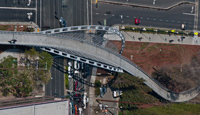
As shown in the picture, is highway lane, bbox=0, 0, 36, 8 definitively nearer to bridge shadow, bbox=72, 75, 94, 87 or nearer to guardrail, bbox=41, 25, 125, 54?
guardrail, bbox=41, 25, 125, 54

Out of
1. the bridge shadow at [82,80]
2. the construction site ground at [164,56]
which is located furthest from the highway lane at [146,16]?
the bridge shadow at [82,80]

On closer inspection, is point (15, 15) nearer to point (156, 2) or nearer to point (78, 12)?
point (78, 12)

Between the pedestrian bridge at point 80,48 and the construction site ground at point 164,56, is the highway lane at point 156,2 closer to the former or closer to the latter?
the construction site ground at point 164,56

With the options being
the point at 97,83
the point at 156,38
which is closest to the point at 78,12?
the point at 97,83

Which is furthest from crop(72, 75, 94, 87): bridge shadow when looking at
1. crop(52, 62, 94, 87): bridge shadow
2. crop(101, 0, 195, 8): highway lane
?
crop(101, 0, 195, 8): highway lane

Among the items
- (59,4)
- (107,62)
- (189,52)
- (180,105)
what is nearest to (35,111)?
(107,62)

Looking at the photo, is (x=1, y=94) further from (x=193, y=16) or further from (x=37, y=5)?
(x=193, y=16)
